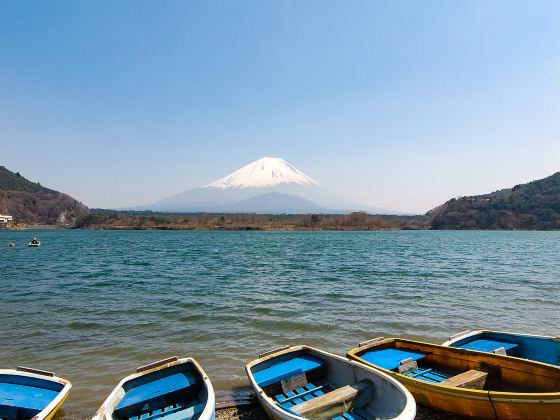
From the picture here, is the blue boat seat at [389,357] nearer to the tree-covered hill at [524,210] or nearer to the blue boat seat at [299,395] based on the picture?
the blue boat seat at [299,395]

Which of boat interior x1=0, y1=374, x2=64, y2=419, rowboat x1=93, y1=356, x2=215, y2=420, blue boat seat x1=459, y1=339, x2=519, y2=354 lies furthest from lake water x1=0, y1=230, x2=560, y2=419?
blue boat seat x1=459, y1=339, x2=519, y2=354

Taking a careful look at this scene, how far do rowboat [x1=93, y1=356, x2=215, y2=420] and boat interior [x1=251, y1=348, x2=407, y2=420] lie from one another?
1474mm

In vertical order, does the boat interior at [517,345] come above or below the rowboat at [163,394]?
above

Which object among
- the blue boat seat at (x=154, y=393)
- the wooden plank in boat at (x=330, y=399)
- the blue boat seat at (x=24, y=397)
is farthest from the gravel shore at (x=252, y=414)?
the blue boat seat at (x=24, y=397)

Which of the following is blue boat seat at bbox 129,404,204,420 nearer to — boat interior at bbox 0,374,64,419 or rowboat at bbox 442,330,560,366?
boat interior at bbox 0,374,64,419

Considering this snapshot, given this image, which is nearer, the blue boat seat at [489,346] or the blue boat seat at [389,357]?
the blue boat seat at [389,357]

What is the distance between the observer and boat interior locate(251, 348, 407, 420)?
7.45 metres

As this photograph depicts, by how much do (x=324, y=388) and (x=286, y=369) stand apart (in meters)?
1.08

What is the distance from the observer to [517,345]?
1117 cm

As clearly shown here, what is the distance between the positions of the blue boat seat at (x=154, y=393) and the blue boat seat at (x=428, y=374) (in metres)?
5.55

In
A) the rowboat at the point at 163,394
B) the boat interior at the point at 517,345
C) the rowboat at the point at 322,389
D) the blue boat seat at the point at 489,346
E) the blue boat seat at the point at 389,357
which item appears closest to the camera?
the rowboat at the point at 322,389

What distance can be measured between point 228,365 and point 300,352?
3.38 metres

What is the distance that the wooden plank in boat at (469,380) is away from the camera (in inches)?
329

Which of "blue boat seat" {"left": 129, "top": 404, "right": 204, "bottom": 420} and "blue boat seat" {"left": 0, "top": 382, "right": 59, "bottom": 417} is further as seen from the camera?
"blue boat seat" {"left": 0, "top": 382, "right": 59, "bottom": 417}
